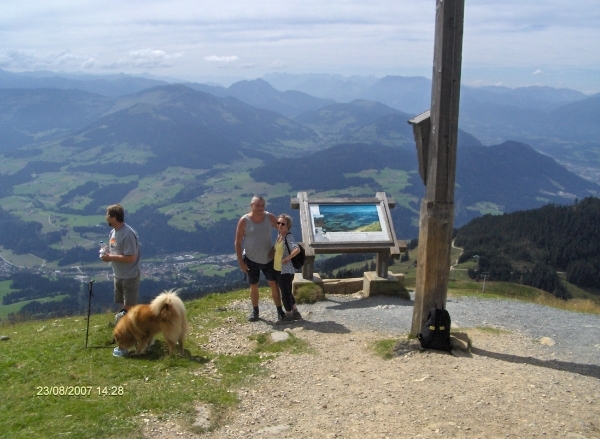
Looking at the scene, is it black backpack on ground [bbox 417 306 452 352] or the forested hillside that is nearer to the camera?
black backpack on ground [bbox 417 306 452 352]

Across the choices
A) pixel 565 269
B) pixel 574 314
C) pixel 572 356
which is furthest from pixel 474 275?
pixel 572 356

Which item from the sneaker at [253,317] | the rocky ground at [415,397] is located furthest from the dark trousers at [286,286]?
the rocky ground at [415,397]

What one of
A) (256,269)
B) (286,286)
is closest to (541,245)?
(286,286)

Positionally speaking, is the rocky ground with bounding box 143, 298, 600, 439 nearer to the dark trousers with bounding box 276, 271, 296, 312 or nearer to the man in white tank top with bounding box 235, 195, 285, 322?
the dark trousers with bounding box 276, 271, 296, 312

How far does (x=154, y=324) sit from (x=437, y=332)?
167 inches

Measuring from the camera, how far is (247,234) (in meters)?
9.48

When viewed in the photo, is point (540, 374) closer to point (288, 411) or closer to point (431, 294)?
point (431, 294)

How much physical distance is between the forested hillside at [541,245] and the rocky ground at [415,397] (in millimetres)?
58729

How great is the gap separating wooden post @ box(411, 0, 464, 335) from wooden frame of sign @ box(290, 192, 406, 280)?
3896 mm

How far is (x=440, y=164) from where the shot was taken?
23.8ft

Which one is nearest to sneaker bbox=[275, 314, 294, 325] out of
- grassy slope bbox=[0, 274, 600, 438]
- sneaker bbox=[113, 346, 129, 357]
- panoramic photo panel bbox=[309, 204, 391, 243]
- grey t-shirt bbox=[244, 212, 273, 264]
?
grassy slope bbox=[0, 274, 600, 438]

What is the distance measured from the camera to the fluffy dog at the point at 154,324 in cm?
761

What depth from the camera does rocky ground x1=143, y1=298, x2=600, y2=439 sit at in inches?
208
